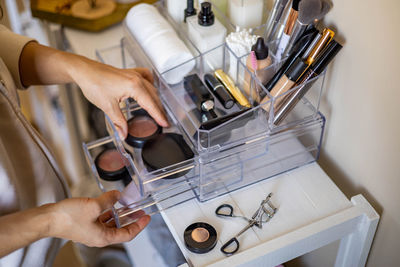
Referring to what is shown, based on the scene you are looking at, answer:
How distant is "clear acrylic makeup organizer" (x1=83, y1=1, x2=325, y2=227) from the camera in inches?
30.2

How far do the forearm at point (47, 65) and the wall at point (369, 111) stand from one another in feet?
1.51

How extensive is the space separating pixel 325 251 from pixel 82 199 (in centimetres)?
52

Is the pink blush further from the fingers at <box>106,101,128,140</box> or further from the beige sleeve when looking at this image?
the beige sleeve

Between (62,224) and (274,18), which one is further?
(274,18)

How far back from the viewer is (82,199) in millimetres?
687

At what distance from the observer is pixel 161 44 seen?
34.2 inches

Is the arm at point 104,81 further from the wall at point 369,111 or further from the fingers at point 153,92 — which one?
the wall at point 369,111

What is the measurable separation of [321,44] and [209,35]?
230mm

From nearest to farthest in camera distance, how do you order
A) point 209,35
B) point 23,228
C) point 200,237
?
point 23,228
point 200,237
point 209,35

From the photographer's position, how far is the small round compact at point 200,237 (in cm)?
73

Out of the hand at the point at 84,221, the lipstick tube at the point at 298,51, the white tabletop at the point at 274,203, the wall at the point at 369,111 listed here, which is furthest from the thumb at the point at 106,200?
the wall at the point at 369,111

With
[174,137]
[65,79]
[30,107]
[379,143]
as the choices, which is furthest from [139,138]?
[30,107]

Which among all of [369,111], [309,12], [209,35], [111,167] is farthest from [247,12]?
[111,167]

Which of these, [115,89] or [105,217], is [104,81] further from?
[105,217]
